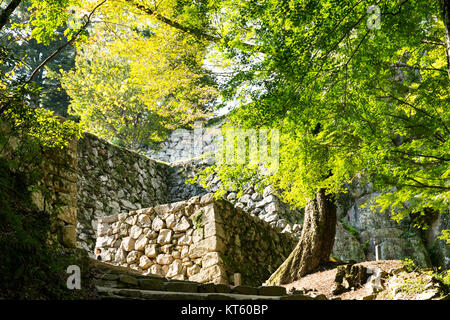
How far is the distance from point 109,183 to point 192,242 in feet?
17.6

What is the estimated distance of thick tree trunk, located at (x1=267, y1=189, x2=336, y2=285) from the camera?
8055 millimetres

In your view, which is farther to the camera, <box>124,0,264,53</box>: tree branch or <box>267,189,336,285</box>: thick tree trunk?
<box>267,189,336,285</box>: thick tree trunk

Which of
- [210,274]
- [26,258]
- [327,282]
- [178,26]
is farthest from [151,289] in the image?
[178,26]

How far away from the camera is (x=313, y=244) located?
26.8 ft

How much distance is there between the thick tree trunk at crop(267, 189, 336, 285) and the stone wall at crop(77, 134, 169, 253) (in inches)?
209

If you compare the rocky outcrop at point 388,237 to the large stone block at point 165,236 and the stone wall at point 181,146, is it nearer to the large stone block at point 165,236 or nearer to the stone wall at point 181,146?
the large stone block at point 165,236

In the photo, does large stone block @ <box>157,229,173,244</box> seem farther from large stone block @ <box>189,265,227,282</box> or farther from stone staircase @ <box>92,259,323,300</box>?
stone staircase @ <box>92,259,323,300</box>

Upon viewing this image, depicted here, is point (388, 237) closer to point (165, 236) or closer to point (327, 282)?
point (327, 282)

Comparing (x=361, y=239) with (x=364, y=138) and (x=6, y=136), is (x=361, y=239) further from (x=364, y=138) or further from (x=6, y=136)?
(x=6, y=136)

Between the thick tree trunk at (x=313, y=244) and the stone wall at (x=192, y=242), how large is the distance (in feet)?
2.86

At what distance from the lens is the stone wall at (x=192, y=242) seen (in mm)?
7992

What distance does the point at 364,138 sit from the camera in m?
5.45

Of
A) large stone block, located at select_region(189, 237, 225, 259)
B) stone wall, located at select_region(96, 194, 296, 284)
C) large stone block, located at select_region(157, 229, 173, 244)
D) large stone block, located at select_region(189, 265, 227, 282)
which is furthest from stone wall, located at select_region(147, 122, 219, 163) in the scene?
large stone block, located at select_region(189, 265, 227, 282)
